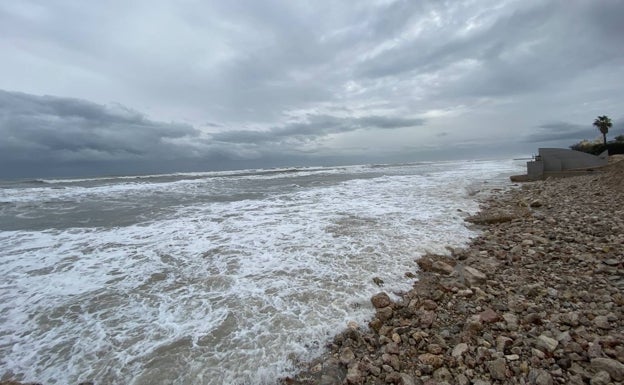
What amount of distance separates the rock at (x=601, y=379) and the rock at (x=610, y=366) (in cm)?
6

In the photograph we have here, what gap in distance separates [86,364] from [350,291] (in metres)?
3.33

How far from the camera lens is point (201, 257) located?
6.08 m

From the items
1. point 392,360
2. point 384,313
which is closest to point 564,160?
point 384,313

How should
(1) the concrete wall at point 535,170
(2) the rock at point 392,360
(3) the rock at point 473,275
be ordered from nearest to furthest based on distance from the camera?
(2) the rock at point 392,360, (3) the rock at point 473,275, (1) the concrete wall at point 535,170

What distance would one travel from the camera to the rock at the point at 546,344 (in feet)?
8.73

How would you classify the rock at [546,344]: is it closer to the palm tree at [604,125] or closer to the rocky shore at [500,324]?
the rocky shore at [500,324]

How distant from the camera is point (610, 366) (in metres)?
2.32

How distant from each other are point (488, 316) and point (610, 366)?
1057 millimetres

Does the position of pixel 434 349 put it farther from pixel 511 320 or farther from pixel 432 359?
pixel 511 320

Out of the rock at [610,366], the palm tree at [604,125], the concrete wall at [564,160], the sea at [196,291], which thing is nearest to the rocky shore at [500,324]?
the rock at [610,366]

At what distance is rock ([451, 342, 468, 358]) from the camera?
9.10ft

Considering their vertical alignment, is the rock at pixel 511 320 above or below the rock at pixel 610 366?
below

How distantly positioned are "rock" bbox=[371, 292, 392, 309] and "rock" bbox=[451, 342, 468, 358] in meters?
1.11

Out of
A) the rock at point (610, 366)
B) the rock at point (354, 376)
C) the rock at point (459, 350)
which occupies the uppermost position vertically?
the rock at point (610, 366)
